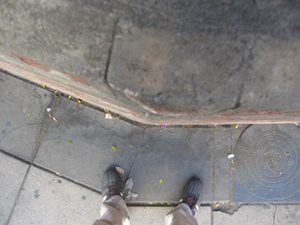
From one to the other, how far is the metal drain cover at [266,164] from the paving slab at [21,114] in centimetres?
250

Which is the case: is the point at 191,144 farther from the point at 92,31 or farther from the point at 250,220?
the point at 92,31

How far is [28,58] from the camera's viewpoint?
1.39m

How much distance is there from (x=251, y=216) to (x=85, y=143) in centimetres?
231

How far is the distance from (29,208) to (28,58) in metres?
2.25

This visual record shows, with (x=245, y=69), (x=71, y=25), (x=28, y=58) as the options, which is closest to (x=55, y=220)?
(x=28, y=58)

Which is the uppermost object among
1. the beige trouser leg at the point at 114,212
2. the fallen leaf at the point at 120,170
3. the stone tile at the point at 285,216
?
the fallen leaf at the point at 120,170

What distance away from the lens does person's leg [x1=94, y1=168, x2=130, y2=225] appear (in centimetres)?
266

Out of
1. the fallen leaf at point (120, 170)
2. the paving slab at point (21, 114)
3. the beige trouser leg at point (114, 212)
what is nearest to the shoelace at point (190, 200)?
the beige trouser leg at point (114, 212)

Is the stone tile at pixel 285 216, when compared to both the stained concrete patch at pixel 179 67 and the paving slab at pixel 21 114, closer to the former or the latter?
the stained concrete patch at pixel 179 67

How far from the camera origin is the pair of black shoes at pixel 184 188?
2779 millimetres

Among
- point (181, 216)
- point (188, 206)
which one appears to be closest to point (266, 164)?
point (188, 206)

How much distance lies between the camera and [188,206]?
9.34 ft

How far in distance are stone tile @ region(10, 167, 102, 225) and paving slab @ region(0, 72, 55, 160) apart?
1.17 feet

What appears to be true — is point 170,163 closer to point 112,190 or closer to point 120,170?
point 120,170
